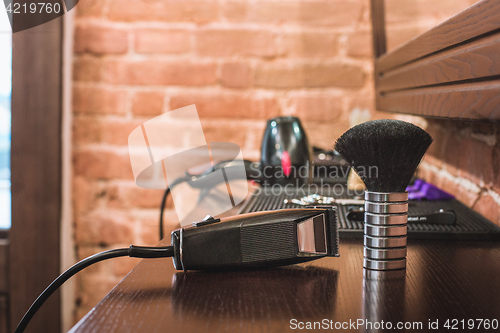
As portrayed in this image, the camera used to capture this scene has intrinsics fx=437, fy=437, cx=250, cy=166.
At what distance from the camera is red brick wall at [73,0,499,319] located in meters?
1.19

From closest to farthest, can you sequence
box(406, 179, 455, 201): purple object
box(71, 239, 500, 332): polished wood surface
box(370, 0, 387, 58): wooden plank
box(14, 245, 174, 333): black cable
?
box(71, 239, 500, 332): polished wood surface, box(14, 245, 174, 333): black cable, box(406, 179, 455, 201): purple object, box(370, 0, 387, 58): wooden plank

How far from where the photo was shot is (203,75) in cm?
122

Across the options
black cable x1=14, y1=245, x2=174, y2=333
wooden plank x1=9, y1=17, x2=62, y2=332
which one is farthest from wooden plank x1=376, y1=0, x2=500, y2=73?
wooden plank x1=9, y1=17, x2=62, y2=332

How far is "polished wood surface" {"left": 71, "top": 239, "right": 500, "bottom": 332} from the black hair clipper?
0.04ft

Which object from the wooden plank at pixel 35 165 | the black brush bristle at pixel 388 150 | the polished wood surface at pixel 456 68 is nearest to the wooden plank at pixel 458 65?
the polished wood surface at pixel 456 68

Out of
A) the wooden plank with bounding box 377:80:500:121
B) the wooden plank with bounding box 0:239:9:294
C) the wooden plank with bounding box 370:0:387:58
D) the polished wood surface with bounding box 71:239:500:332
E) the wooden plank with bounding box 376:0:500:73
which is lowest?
the wooden plank with bounding box 0:239:9:294

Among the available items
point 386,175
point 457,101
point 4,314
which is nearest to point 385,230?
point 386,175

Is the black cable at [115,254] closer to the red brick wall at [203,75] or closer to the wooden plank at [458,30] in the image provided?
the wooden plank at [458,30]

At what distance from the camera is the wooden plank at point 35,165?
3.79ft

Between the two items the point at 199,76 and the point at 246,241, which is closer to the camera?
the point at 246,241

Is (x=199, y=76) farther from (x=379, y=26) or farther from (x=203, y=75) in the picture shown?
(x=379, y=26)

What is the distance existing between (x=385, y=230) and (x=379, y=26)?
Result: 0.86 metres

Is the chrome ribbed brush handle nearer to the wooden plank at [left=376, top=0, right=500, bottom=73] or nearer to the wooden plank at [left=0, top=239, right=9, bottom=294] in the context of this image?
the wooden plank at [left=376, top=0, right=500, bottom=73]

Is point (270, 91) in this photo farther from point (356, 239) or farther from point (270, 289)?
point (270, 289)
